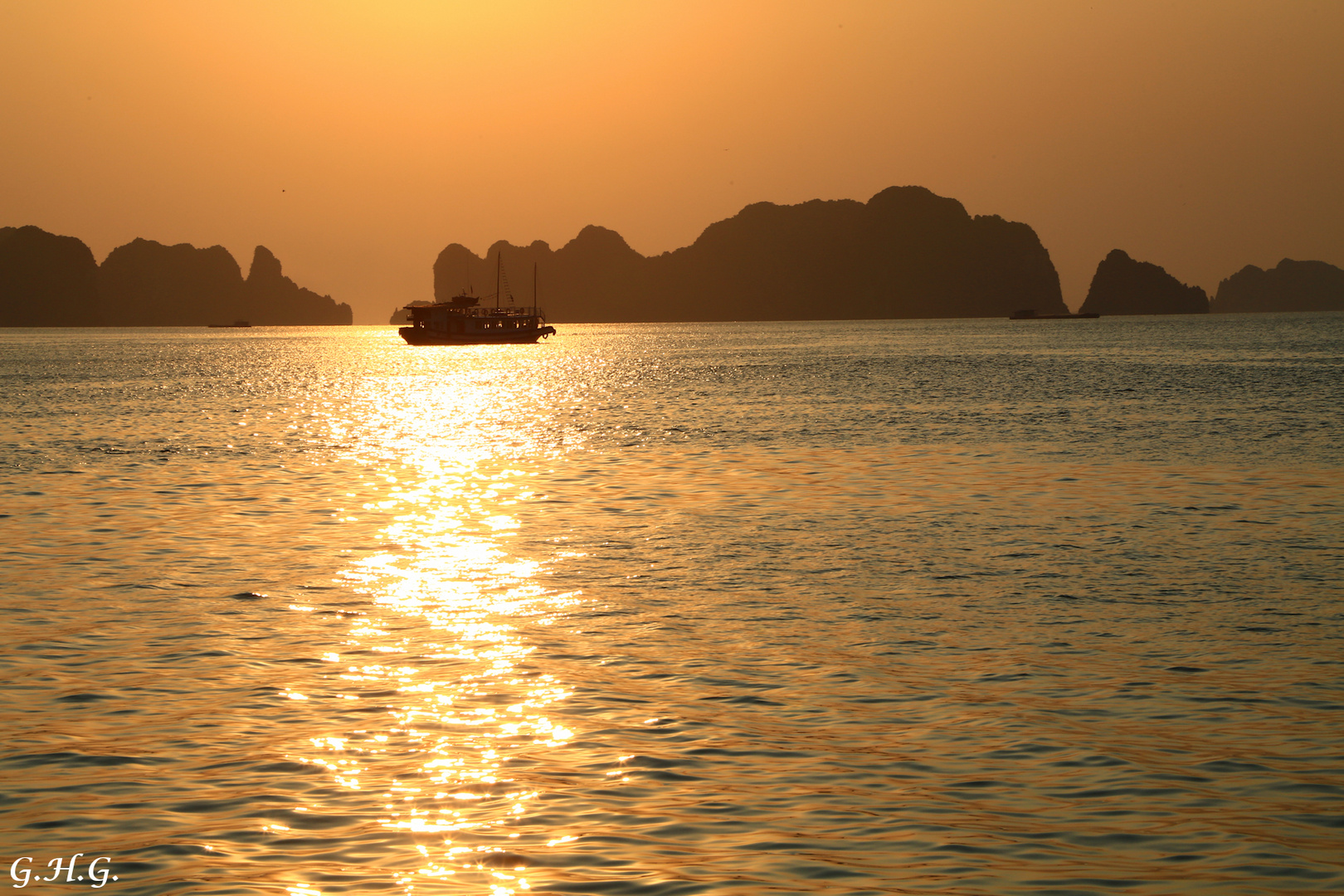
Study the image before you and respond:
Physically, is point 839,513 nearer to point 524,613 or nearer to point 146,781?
point 524,613

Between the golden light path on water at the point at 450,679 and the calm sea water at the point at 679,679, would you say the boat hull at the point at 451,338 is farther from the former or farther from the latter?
the golden light path on water at the point at 450,679

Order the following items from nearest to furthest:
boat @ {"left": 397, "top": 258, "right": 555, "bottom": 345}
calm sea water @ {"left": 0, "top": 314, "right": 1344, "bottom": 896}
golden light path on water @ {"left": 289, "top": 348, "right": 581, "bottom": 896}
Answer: calm sea water @ {"left": 0, "top": 314, "right": 1344, "bottom": 896} → golden light path on water @ {"left": 289, "top": 348, "right": 581, "bottom": 896} → boat @ {"left": 397, "top": 258, "right": 555, "bottom": 345}

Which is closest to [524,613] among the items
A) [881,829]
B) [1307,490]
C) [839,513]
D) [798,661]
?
[798,661]

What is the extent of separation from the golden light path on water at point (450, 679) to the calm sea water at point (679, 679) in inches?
2.3

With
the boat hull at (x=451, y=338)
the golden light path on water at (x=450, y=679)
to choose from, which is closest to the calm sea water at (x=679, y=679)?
the golden light path on water at (x=450, y=679)

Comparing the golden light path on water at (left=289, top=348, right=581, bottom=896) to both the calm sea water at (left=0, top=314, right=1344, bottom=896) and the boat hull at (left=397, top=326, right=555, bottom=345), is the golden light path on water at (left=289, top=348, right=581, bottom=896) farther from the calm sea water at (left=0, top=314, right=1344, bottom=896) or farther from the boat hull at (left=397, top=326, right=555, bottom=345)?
the boat hull at (left=397, top=326, right=555, bottom=345)

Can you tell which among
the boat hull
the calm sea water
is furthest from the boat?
the calm sea water

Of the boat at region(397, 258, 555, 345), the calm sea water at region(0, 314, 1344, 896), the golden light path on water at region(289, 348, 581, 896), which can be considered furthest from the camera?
the boat at region(397, 258, 555, 345)

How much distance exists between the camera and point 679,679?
13320mm

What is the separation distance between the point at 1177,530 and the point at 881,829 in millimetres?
16180

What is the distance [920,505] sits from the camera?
1065 inches

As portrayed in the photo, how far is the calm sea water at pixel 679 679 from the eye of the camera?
347 inches

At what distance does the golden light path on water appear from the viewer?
9.14 metres

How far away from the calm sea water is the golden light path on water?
6 centimetres
